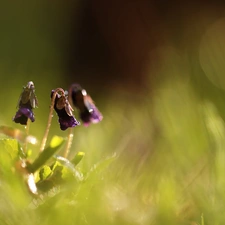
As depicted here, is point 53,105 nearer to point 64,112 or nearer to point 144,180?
point 64,112

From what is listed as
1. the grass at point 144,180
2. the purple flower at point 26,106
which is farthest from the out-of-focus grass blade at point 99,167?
the purple flower at point 26,106

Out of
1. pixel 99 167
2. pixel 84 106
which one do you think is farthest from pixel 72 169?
pixel 84 106

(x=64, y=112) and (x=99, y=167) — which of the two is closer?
(x=99, y=167)

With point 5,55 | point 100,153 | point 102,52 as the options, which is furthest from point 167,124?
point 102,52

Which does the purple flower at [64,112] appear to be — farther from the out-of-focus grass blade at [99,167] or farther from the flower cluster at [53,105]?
the out-of-focus grass blade at [99,167]

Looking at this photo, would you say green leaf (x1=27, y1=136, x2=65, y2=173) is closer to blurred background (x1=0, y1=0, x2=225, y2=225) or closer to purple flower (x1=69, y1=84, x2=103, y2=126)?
blurred background (x1=0, y1=0, x2=225, y2=225)

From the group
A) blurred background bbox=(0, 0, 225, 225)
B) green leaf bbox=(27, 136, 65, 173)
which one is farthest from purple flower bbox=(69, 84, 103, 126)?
green leaf bbox=(27, 136, 65, 173)
